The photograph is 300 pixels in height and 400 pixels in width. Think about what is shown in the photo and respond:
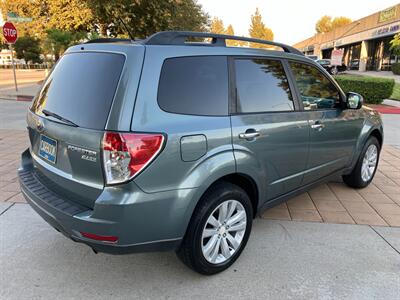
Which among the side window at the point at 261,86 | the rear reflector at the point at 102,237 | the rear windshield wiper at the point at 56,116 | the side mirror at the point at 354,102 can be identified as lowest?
the rear reflector at the point at 102,237

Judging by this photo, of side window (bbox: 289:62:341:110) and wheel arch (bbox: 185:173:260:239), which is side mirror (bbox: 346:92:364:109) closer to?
side window (bbox: 289:62:341:110)

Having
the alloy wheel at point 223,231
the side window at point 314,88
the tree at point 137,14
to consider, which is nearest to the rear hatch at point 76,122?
the alloy wheel at point 223,231

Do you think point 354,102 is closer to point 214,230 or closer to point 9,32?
point 214,230

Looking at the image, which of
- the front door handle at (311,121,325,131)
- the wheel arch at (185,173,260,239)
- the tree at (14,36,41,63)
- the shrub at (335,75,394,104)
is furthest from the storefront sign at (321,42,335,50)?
the wheel arch at (185,173,260,239)

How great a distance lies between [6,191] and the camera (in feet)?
14.6

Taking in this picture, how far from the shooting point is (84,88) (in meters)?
2.51

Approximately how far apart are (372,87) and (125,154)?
43.9 feet

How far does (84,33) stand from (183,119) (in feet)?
69.6

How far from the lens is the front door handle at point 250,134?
279 centimetres

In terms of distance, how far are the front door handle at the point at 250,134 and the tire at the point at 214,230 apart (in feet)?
1.31

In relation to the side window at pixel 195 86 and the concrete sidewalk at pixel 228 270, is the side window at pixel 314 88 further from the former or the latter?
the concrete sidewalk at pixel 228 270

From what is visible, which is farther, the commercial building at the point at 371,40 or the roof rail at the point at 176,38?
the commercial building at the point at 371,40

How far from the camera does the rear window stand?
91.9 inches

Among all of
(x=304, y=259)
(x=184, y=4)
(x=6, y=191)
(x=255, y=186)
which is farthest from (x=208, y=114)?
(x=184, y=4)
